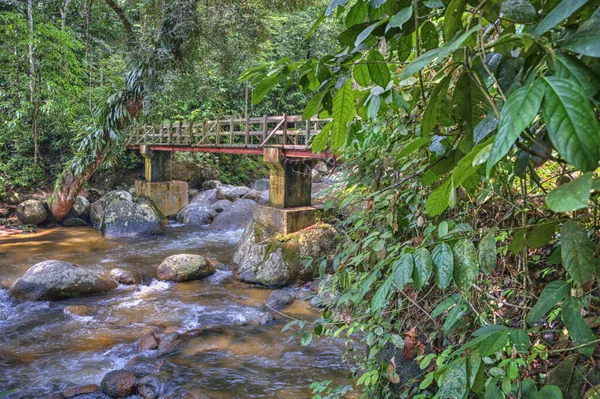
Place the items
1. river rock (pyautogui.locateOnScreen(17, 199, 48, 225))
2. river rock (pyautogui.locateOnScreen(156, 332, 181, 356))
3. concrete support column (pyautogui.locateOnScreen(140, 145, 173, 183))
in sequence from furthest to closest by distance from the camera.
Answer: concrete support column (pyautogui.locateOnScreen(140, 145, 173, 183)) → river rock (pyautogui.locateOnScreen(17, 199, 48, 225)) → river rock (pyautogui.locateOnScreen(156, 332, 181, 356))

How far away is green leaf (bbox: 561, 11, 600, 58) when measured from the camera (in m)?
0.50

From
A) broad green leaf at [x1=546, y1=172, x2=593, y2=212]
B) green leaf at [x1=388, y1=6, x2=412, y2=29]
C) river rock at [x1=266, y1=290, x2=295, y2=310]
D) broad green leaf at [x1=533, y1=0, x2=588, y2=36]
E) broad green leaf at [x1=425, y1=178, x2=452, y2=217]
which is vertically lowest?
river rock at [x1=266, y1=290, x2=295, y2=310]

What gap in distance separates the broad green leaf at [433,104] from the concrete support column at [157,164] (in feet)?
47.1

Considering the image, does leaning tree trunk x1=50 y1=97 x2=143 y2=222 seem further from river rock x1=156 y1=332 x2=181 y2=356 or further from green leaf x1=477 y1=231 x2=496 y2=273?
green leaf x1=477 y1=231 x2=496 y2=273

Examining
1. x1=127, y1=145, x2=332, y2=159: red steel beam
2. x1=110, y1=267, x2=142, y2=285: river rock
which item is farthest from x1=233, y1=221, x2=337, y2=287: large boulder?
x1=110, y1=267, x2=142, y2=285: river rock

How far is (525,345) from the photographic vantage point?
0.81m

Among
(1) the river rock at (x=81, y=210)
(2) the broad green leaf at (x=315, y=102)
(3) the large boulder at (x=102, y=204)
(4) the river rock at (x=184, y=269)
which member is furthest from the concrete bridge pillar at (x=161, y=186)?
(2) the broad green leaf at (x=315, y=102)

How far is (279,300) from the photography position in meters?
6.34

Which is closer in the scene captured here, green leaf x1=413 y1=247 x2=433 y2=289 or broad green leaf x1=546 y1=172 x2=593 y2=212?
broad green leaf x1=546 y1=172 x2=593 y2=212

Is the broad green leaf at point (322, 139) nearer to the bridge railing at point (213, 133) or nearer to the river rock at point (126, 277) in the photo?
the river rock at point (126, 277)

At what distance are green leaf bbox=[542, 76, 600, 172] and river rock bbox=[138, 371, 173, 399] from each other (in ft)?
14.6

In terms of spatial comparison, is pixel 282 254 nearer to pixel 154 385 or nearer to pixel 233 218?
pixel 154 385

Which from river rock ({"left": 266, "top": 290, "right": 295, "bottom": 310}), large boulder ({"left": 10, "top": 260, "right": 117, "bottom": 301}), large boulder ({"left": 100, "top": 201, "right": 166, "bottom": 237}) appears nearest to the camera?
river rock ({"left": 266, "top": 290, "right": 295, "bottom": 310})

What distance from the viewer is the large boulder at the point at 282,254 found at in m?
7.29
